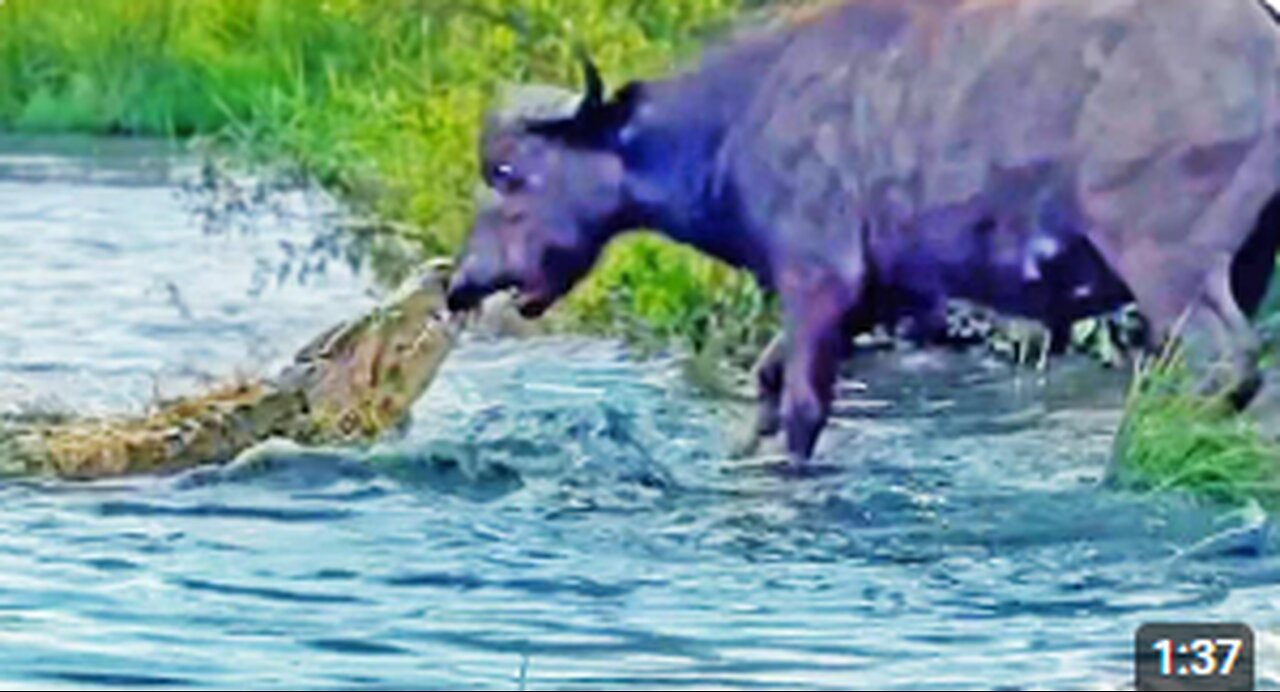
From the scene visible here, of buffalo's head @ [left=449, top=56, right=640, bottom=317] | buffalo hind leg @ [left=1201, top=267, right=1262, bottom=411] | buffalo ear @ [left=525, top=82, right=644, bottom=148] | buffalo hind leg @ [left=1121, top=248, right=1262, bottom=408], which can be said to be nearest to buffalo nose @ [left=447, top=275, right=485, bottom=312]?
buffalo's head @ [left=449, top=56, right=640, bottom=317]

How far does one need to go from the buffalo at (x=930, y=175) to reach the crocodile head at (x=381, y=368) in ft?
0.42

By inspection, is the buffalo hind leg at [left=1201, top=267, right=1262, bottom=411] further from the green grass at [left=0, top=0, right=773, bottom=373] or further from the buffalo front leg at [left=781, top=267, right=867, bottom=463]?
the green grass at [left=0, top=0, right=773, bottom=373]

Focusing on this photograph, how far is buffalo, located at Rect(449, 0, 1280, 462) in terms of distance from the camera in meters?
5.21

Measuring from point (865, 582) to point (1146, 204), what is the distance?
0.85m

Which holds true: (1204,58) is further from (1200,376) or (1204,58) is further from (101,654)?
(101,654)

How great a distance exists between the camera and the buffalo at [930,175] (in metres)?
5.21

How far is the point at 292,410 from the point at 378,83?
63cm

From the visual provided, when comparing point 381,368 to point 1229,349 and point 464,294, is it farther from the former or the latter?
point 1229,349

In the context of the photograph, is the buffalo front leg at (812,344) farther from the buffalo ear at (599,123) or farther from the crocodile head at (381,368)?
the crocodile head at (381,368)

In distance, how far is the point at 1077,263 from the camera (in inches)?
207

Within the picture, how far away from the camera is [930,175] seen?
5309mm

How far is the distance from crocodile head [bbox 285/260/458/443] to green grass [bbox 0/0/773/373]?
0.35 ft

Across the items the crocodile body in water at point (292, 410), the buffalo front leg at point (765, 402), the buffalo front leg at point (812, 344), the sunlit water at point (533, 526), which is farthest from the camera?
the crocodile body in water at point (292, 410)
